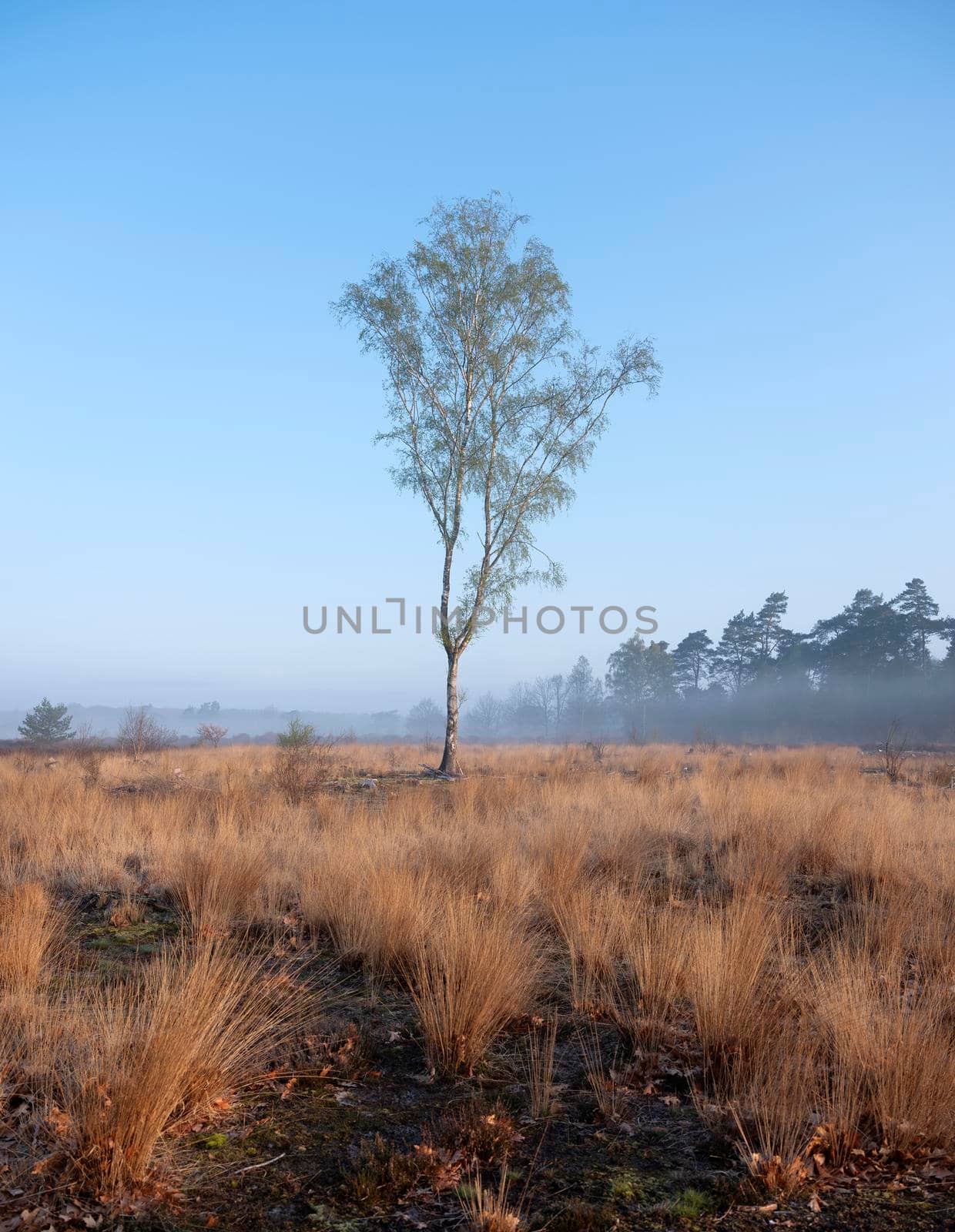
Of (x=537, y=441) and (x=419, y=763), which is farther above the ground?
(x=537, y=441)

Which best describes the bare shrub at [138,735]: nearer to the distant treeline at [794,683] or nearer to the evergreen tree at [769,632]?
the distant treeline at [794,683]

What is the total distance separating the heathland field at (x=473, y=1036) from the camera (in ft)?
8.99

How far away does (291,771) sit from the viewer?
42.3ft

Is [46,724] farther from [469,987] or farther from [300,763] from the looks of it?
[469,987]

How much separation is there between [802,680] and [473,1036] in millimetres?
60826

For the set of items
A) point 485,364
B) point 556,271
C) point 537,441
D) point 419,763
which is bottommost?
point 419,763

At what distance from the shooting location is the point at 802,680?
59.2 meters

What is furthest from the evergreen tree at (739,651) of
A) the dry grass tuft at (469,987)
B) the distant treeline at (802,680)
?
the dry grass tuft at (469,987)

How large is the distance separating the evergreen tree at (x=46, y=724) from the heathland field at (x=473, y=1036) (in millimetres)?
38435

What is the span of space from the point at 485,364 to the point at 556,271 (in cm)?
290

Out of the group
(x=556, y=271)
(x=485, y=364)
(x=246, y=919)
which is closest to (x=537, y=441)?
(x=485, y=364)

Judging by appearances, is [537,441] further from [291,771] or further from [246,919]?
[246,919]

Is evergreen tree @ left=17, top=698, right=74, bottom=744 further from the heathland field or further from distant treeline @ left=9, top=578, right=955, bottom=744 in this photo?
the heathland field

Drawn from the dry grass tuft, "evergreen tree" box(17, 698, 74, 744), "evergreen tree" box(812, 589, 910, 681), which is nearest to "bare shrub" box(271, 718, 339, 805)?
the dry grass tuft
